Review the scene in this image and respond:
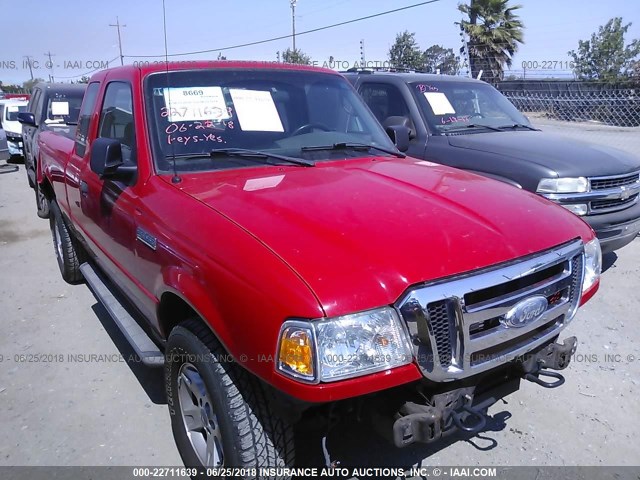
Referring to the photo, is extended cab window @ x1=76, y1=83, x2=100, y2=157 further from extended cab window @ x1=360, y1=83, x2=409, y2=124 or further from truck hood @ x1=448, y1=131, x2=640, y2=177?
truck hood @ x1=448, y1=131, x2=640, y2=177

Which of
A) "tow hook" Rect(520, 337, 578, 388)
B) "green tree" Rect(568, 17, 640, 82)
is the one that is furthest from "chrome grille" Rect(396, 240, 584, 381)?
"green tree" Rect(568, 17, 640, 82)

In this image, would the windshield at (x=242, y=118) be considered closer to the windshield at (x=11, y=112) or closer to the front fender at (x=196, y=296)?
the front fender at (x=196, y=296)

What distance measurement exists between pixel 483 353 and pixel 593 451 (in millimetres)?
1340

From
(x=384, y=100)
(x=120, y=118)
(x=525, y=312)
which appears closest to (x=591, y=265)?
(x=525, y=312)

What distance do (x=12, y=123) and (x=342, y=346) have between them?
54.1ft

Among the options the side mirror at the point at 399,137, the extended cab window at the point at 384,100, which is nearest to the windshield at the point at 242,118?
the side mirror at the point at 399,137

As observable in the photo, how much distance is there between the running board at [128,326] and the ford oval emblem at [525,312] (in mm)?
1808

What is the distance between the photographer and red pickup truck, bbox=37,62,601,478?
1865 millimetres

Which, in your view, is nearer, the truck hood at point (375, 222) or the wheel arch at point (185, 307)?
the truck hood at point (375, 222)

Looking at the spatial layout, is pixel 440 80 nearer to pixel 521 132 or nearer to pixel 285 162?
pixel 521 132

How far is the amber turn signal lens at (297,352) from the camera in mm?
1795

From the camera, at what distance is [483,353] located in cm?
212

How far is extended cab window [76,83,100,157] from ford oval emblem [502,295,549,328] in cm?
334

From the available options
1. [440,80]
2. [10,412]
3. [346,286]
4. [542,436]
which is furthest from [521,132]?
[10,412]
